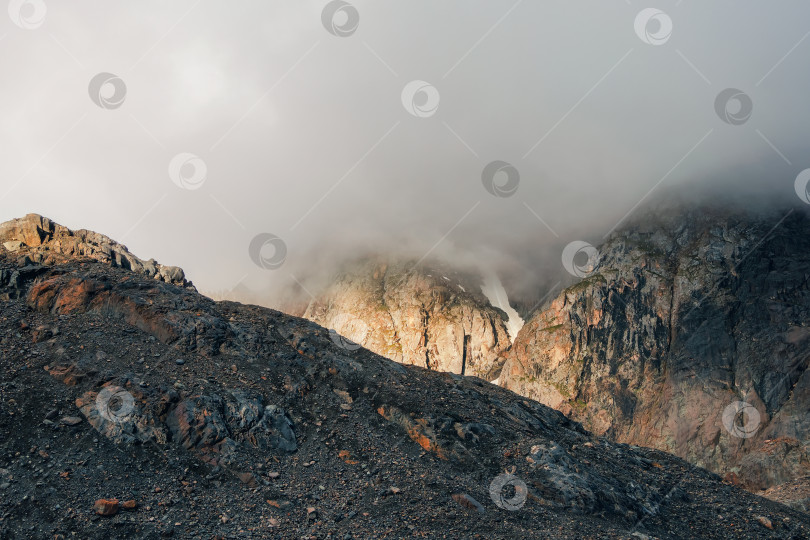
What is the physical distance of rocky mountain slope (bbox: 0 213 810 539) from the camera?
24.7 meters

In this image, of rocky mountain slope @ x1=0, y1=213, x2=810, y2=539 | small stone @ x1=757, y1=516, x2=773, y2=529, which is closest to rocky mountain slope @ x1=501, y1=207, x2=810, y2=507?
small stone @ x1=757, y1=516, x2=773, y2=529

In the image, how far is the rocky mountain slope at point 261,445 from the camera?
2466 centimetres

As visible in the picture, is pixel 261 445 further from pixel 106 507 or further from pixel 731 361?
pixel 731 361

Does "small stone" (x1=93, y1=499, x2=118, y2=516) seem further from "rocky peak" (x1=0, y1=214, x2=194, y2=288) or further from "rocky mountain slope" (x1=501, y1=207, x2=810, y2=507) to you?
"rocky mountain slope" (x1=501, y1=207, x2=810, y2=507)

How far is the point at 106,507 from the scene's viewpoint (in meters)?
22.9

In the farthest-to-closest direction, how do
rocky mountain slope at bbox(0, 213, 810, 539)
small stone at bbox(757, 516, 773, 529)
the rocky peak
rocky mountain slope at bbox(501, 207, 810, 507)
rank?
1. rocky mountain slope at bbox(501, 207, 810, 507)
2. the rocky peak
3. small stone at bbox(757, 516, 773, 529)
4. rocky mountain slope at bbox(0, 213, 810, 539)

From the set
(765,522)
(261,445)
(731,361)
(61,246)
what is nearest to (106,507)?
(261,445)

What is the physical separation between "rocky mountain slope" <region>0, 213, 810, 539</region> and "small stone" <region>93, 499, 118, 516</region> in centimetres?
8

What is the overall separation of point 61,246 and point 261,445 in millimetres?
36296

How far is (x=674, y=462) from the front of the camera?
41.0m

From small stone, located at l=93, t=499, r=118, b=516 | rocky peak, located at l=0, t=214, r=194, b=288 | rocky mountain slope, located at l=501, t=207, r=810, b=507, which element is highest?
rocky mountain slope, located at l=501, t=207, r=810, b=507

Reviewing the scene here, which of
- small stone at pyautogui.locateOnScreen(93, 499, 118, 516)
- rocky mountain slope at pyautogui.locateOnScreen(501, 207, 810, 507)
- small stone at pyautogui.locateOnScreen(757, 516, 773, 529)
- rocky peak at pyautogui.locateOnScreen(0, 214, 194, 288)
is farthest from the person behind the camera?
rocky mountain slope at pyautogui.locateOnScreen(501, 207, 810, 507)

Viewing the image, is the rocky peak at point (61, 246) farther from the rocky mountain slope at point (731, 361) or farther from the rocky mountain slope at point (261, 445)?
the rocky mountain slope at point (731, 361)

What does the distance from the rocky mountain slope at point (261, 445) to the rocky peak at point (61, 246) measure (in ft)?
6.90
